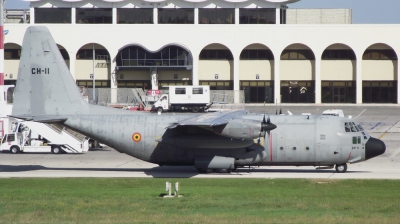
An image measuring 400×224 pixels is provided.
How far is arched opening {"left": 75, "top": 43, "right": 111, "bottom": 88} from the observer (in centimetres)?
8981

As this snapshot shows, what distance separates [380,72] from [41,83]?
6635 cm

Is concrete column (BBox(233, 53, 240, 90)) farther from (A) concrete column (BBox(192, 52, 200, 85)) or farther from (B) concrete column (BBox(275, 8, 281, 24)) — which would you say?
(B) concrete column (BBox(275, 8, 281, 24))

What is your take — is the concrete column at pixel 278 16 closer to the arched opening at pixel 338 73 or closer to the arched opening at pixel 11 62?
the arched opening at pixel 338 73

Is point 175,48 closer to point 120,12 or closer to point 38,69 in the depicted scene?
point 120,12

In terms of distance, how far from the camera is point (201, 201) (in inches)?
973

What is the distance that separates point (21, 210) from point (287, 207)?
9.95 meters

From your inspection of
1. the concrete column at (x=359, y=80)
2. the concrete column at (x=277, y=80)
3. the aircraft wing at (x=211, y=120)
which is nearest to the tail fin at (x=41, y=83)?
the aircraft wing at (x=211, y=120)

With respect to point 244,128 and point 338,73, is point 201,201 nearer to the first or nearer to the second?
point 244,128

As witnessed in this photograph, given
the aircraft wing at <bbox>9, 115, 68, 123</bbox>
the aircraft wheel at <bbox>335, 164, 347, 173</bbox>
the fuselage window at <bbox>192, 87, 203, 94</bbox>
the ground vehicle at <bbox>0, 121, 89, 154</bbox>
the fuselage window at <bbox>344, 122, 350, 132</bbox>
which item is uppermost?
the fuselage window at <bbox>192, 87, 203, 94</bbox>

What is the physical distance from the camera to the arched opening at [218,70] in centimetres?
9106

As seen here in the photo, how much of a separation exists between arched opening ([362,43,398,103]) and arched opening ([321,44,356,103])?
189cm

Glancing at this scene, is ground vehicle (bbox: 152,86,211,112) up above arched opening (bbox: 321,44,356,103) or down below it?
below

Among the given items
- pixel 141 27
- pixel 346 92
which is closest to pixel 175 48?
pixel 141 27

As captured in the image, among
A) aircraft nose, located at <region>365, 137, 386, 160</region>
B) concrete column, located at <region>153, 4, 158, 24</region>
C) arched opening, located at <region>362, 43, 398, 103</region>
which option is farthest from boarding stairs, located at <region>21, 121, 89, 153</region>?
arched opening, located at <region>362, 43, 398, 103</region>
